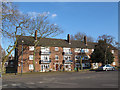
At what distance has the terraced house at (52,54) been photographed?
39019 millimetres

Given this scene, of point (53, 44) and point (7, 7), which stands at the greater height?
point (7, 7)

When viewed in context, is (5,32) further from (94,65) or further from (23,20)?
(94,65)

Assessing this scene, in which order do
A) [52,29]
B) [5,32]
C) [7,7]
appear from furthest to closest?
[52,29], [5,32], [7,7]

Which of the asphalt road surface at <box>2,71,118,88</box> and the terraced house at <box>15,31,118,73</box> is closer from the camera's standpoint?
the asphalt road surface at <box>2,71,118,88</box>

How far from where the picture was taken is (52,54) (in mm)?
43500

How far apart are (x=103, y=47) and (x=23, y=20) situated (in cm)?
2852

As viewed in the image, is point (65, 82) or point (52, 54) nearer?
point (65, 82)

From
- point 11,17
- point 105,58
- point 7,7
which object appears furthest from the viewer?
point 105,58

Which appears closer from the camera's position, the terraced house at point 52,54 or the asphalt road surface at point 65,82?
the asphalt road surface at point 65,82

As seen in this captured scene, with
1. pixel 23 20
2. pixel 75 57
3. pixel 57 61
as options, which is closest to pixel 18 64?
pixel 57 61

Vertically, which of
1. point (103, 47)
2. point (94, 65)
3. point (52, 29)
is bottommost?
point (94, 65)

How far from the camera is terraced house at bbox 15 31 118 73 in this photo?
128 feet

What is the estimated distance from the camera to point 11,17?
77.1 feet

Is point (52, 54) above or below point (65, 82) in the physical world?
above
